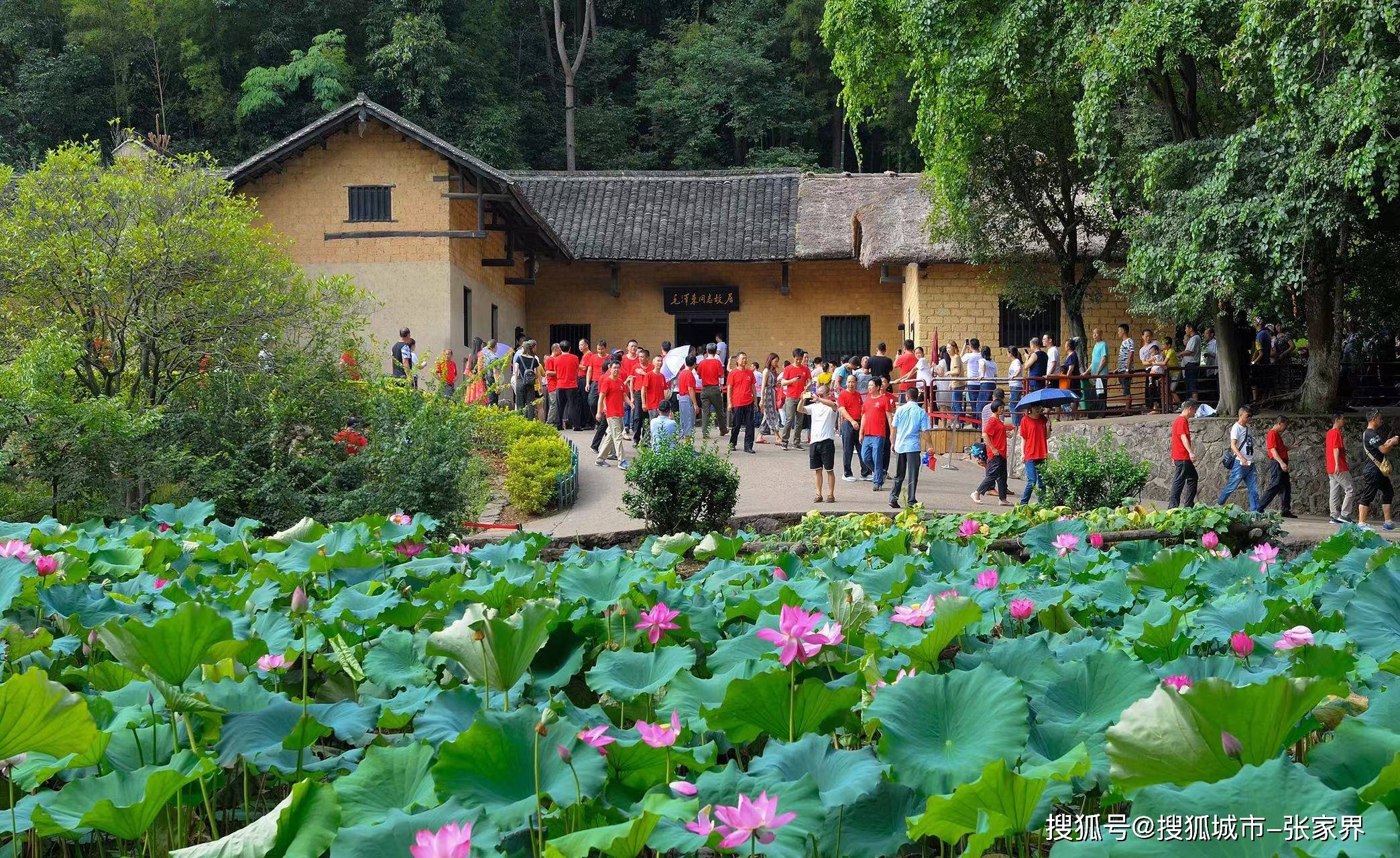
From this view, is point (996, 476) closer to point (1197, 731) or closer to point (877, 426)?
point (877, 426)

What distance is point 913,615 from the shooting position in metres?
3.36

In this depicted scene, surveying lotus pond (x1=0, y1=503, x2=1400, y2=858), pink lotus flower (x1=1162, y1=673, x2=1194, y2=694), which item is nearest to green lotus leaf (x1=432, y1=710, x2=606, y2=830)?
lotus pond (x1=0, y1=503, x2=1400, y2=858)

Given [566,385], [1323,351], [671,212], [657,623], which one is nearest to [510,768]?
[657,623]

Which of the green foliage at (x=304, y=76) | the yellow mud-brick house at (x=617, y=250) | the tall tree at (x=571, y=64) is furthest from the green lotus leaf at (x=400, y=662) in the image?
the tall tree at (x=571, y=64)

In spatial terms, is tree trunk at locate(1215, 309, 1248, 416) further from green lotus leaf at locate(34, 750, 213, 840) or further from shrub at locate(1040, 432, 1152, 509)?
green lotus leaf at locate(34, 750, 213, 840)

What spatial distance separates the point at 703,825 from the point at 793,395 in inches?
721

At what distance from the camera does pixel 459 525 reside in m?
10.7

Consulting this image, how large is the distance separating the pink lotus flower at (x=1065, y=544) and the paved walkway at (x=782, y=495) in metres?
6.20

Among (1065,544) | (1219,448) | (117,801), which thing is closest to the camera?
(117,801)

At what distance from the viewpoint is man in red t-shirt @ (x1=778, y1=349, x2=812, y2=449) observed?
20.0 metres

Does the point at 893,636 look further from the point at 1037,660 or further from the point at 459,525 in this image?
the point at 459,525

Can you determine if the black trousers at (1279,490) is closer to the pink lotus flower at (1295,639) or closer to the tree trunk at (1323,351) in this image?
the tree trunk at (1323,351)

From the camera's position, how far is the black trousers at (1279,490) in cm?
1459

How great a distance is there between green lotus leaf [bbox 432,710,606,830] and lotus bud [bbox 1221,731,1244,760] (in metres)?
1.06
